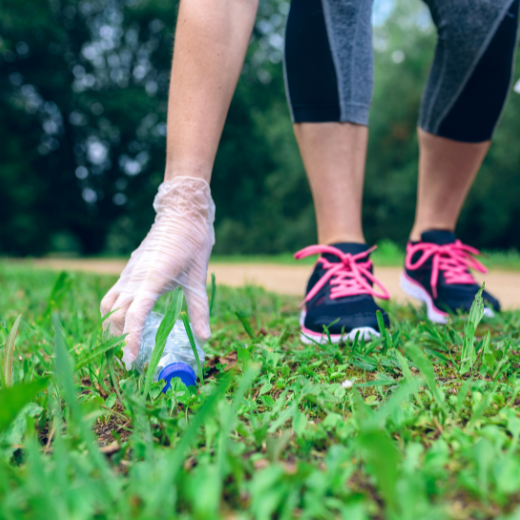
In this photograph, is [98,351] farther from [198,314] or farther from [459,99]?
[459,99]

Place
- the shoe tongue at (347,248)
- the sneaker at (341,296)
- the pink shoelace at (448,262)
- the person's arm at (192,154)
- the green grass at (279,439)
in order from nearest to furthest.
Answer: the green grass at (279,439) → the person's arm at (192,154) → the sneaker at (341,296) → the shoe tongue at (347,248) → the pink shoelace at (448,262)

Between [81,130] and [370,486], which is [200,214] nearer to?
[370,486]

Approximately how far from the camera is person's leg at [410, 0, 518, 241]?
1.43 meters

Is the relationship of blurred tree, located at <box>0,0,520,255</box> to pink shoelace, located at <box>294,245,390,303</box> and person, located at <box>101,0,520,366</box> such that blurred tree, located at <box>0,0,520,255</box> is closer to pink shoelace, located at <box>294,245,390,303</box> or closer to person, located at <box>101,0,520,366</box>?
person, located at <box>101,0,520,366</box>

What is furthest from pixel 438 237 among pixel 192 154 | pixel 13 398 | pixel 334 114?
pixel 13 398

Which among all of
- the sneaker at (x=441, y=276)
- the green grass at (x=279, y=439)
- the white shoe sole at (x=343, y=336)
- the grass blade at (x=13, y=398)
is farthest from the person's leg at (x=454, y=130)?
the grass blade at (x=13, y=398)

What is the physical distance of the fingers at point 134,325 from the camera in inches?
36.6

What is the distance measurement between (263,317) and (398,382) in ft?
2.79

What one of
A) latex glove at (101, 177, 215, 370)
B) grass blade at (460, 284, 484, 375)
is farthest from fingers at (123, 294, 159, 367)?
grass blade at (460, 284, 484, 375)

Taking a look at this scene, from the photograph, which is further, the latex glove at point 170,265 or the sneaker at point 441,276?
Answer: the sneaker at point 441,276

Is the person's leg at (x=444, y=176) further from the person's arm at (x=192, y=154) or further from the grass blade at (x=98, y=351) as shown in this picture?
the grass blade at (x=98, y=351)

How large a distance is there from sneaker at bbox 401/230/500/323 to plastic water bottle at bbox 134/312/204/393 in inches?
32.5

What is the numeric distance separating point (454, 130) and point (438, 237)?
381mm

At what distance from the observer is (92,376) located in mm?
926
